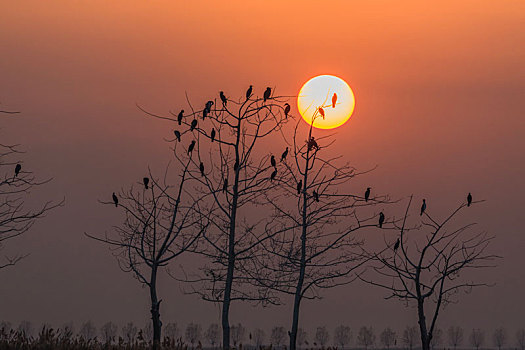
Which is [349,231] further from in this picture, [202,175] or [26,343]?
[26,343]

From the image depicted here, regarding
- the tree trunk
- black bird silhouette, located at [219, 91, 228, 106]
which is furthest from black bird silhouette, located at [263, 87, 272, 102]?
the tree trunk

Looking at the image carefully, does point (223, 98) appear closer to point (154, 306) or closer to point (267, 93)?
point (267, 93)

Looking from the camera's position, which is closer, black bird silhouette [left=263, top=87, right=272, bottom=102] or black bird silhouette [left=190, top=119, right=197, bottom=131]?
black bird silhouette [left=263, top=87, right=272, bottom=102]

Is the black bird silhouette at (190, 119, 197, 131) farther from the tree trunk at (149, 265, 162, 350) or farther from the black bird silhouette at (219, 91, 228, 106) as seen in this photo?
the tree trunk at (149, 265, 162, 350)

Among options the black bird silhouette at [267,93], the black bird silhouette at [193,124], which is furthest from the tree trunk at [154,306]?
the black bird silhouette at [267,93]

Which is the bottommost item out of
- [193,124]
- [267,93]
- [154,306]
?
[154,306]

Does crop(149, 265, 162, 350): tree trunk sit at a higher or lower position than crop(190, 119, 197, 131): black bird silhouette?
lower

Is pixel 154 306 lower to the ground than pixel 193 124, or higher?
lower

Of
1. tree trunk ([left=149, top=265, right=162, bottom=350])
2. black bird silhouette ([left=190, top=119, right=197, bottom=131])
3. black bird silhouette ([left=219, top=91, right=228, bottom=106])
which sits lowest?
tree trunk ([left=149, top=265, right=162, bottom=350])

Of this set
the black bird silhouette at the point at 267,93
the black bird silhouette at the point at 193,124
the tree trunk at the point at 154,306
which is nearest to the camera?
the tree trunk at the point at 154,306

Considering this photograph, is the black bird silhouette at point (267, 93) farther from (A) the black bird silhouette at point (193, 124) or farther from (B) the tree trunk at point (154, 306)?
(B) the tree trunk at point (154, 306)

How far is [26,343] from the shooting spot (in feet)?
58.5

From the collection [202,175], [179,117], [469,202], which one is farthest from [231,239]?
[469,202]

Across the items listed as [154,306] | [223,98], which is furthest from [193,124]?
[154,306]
